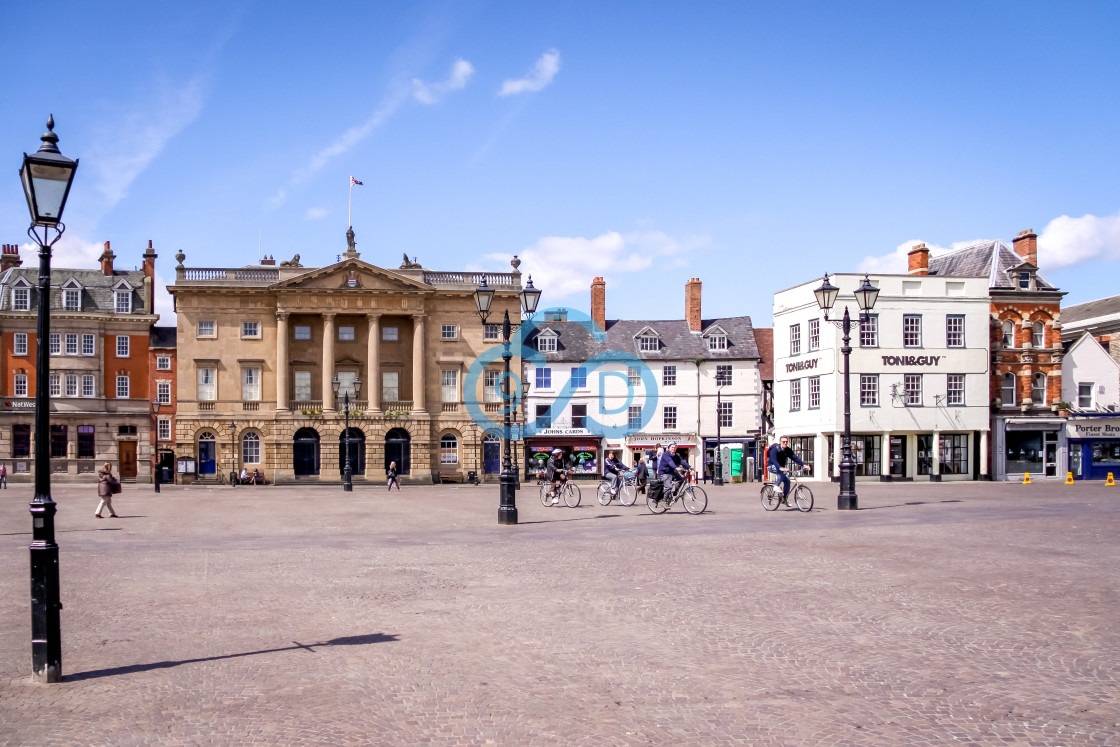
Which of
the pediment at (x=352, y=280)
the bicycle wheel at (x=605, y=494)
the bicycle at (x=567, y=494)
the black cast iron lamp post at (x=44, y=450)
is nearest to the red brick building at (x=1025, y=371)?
the bicycle wheel at (x=605, y=494)

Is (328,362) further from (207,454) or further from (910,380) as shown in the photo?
(910,380)

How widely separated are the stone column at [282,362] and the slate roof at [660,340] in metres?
15.9

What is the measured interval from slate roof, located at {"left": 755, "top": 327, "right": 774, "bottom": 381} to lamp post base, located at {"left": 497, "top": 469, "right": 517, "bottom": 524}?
42.0 metres

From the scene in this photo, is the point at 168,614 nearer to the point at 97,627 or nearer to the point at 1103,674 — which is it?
the point at 97,627

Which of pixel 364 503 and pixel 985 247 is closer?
pixel 364 503

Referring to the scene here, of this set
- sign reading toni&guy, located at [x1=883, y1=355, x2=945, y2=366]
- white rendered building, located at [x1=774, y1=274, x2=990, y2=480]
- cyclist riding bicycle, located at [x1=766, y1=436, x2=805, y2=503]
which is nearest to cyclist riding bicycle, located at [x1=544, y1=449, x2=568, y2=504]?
cyclist riding bicycle, located at [x1=766, y1=436, x2=805, y2=503]

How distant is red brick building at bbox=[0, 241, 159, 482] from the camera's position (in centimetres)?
6200

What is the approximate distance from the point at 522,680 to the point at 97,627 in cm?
499

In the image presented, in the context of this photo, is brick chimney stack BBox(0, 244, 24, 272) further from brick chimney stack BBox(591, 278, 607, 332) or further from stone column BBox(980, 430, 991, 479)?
stone column BBox(980, 430, 991, 479)

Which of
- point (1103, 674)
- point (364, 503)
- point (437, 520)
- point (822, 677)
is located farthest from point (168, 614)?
point (364, 503)

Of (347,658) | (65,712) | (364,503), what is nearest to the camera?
(65,712)

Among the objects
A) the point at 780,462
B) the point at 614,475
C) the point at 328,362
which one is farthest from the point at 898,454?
the point at 328,362

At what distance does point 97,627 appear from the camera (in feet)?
32.2

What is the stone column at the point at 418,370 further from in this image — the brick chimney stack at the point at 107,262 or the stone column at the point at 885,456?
the stone column at the point at 885,456
